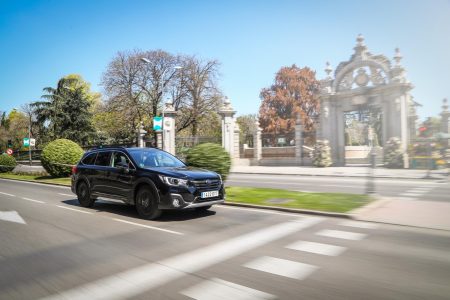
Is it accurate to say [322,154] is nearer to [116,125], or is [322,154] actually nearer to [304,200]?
[304,200]

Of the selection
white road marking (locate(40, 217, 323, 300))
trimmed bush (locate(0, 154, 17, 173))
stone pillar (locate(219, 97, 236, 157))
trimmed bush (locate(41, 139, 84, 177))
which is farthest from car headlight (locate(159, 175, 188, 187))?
trimmed bush (locate(0, 154, 17, 173))

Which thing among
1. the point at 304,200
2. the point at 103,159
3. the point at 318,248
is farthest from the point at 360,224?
the point at 103,159

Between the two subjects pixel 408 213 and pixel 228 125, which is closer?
pixel 408 213

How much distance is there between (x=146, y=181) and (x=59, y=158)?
16436 mm

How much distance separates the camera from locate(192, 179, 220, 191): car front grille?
780 centimetres

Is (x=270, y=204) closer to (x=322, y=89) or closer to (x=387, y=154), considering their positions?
(x=387, y=154)

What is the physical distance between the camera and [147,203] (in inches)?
315

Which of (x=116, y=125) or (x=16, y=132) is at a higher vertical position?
(x=16, y=132)

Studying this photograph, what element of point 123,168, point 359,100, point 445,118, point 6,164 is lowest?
point 6,164

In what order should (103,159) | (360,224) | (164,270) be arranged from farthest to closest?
(103,159) → (360,224) → (164,270)

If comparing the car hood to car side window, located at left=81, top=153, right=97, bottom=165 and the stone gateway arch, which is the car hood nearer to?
car side window, located at left=81, top=153, right=97, bottom=165

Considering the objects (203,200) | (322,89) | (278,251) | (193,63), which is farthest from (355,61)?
(278,251)

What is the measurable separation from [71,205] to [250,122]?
69178 millimetres

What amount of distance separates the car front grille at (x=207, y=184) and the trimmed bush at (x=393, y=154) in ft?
66.7
